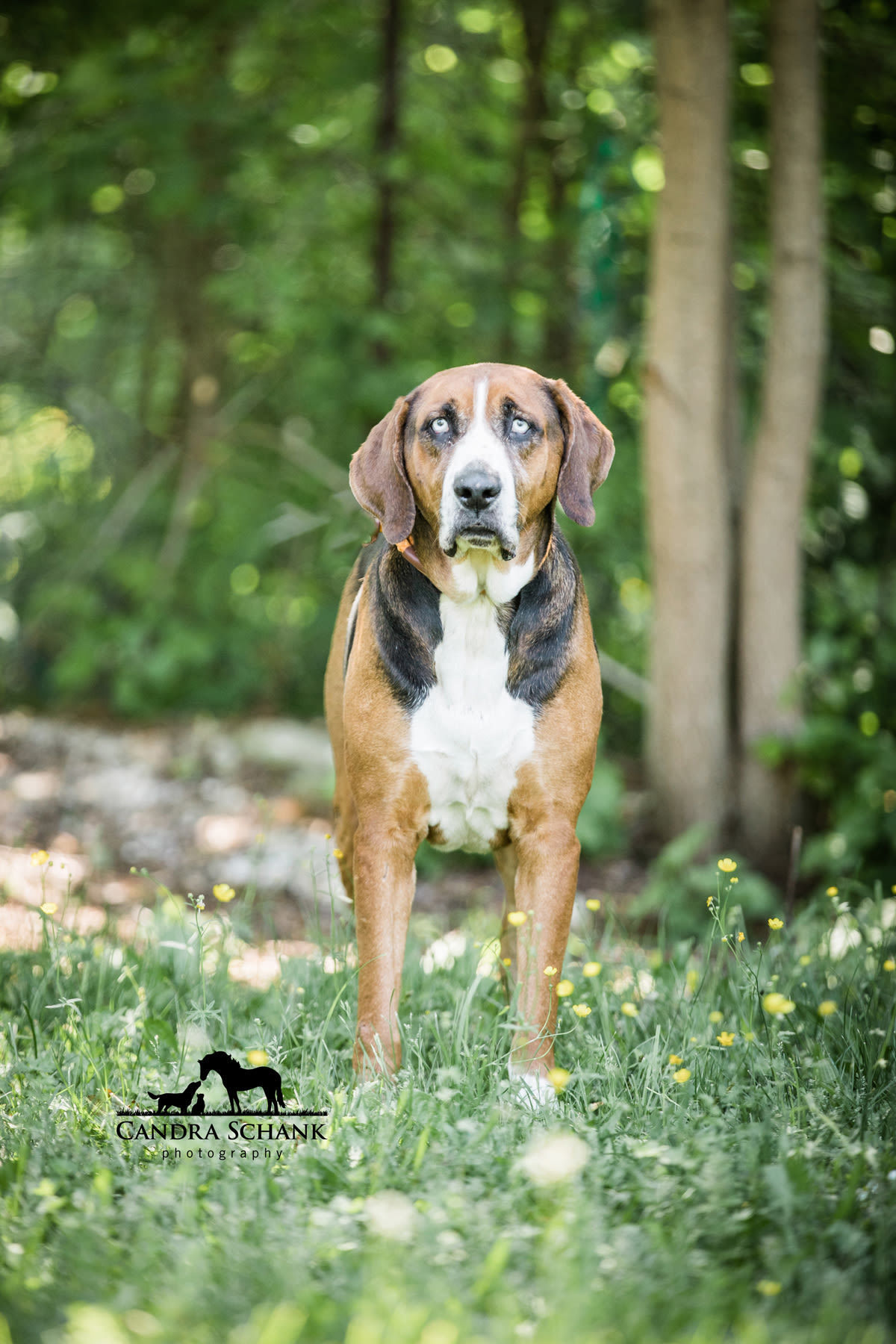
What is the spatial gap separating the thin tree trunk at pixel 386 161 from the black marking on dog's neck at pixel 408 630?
17.9 feet

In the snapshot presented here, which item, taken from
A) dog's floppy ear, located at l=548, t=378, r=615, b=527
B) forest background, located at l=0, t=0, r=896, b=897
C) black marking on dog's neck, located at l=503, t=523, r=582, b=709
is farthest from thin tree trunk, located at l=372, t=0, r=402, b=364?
black marking on dog's neck, located at l=503, t=523, r=582, b=709

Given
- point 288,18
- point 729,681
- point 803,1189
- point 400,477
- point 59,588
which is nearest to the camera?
point 803,1189

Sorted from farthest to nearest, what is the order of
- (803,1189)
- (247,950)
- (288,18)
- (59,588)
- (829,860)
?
(59,588) → (288,18) → (829,860) → (247,950) → (803,1189)

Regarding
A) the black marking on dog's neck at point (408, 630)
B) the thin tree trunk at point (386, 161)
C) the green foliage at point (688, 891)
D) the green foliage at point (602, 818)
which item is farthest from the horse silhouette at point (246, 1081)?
the thin tree trunk at point (386, 161)

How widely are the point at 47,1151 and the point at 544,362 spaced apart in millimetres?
7107

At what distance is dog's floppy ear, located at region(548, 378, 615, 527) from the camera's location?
3061 mm

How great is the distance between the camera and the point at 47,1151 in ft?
8.38

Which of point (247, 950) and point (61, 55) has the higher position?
point (61, 55)

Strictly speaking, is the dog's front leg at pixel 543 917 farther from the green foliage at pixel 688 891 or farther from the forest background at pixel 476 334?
the forest background at pixel 476 334

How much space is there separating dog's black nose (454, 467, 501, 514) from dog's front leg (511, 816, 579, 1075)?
854 mm

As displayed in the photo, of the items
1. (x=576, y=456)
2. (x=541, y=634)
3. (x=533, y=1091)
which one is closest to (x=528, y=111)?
(x=576, y=456)

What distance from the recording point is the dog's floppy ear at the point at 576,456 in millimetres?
3061

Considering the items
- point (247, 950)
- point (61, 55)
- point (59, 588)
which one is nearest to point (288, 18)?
point (61, 55)

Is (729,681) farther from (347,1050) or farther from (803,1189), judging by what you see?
(803,1189)
